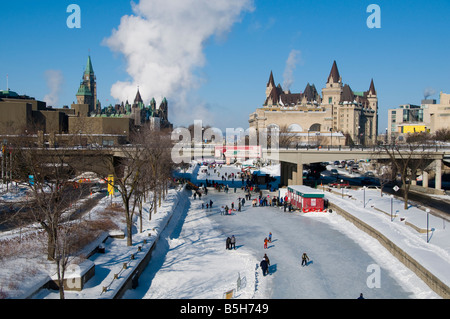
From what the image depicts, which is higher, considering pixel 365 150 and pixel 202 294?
pixel 365 150

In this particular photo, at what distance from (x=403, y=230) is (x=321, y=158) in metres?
23.4

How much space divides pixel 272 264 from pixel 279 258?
4.02 ft

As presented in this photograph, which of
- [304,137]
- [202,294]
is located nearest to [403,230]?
[202,294]

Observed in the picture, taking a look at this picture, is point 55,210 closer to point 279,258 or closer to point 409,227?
point 279,258

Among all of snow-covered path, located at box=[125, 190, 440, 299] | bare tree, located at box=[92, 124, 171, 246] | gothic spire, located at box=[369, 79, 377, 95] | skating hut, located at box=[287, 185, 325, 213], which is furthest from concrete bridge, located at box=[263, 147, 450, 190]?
gothic spire, located at box=[369, 79, 377, 95]

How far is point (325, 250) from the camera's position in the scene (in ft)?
81.2

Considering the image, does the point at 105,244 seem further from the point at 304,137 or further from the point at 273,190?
the point at 304,137

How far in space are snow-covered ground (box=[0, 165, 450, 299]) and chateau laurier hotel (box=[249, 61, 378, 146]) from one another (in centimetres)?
9156

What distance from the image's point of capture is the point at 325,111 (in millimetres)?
143250

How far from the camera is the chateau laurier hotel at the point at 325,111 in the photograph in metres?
140

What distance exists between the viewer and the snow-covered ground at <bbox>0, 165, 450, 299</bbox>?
1797 cm

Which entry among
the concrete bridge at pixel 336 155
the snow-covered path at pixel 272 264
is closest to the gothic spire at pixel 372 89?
the concrete bridge at pixel 336 155

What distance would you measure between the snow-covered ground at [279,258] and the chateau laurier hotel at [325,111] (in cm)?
9156
